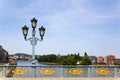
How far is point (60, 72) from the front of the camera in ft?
72.1

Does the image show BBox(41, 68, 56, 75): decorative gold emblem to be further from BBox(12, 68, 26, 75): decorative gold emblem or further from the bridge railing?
BBox(12, 68, 26, 75): decorative gold emblem

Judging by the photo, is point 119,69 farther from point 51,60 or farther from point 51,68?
point 51,60

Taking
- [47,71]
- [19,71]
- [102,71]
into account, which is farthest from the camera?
[102,71]

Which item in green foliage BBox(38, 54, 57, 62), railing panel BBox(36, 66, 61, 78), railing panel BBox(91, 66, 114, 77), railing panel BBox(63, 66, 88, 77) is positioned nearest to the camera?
railing panel BBox(36, 66, 61, 78)

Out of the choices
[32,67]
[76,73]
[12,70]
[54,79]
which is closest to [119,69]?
[76,73]

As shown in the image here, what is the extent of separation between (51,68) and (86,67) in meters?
2.61

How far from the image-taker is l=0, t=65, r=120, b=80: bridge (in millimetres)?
21656

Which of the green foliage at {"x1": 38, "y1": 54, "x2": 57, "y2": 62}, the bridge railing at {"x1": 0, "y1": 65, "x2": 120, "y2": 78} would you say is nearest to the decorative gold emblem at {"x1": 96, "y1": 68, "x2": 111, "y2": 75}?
the bridge railing at {"x1": 0, "y1": 65, "x2": 120, "y2": 78}

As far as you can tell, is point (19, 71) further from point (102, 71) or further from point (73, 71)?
point (102, 71)

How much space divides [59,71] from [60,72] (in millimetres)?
111

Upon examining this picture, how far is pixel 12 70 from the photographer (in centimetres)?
2253

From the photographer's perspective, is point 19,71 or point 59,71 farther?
point 59,71

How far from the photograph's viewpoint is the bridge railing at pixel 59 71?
21703 millimetres

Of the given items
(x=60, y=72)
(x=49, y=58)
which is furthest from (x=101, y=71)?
(x=49, y=58)
